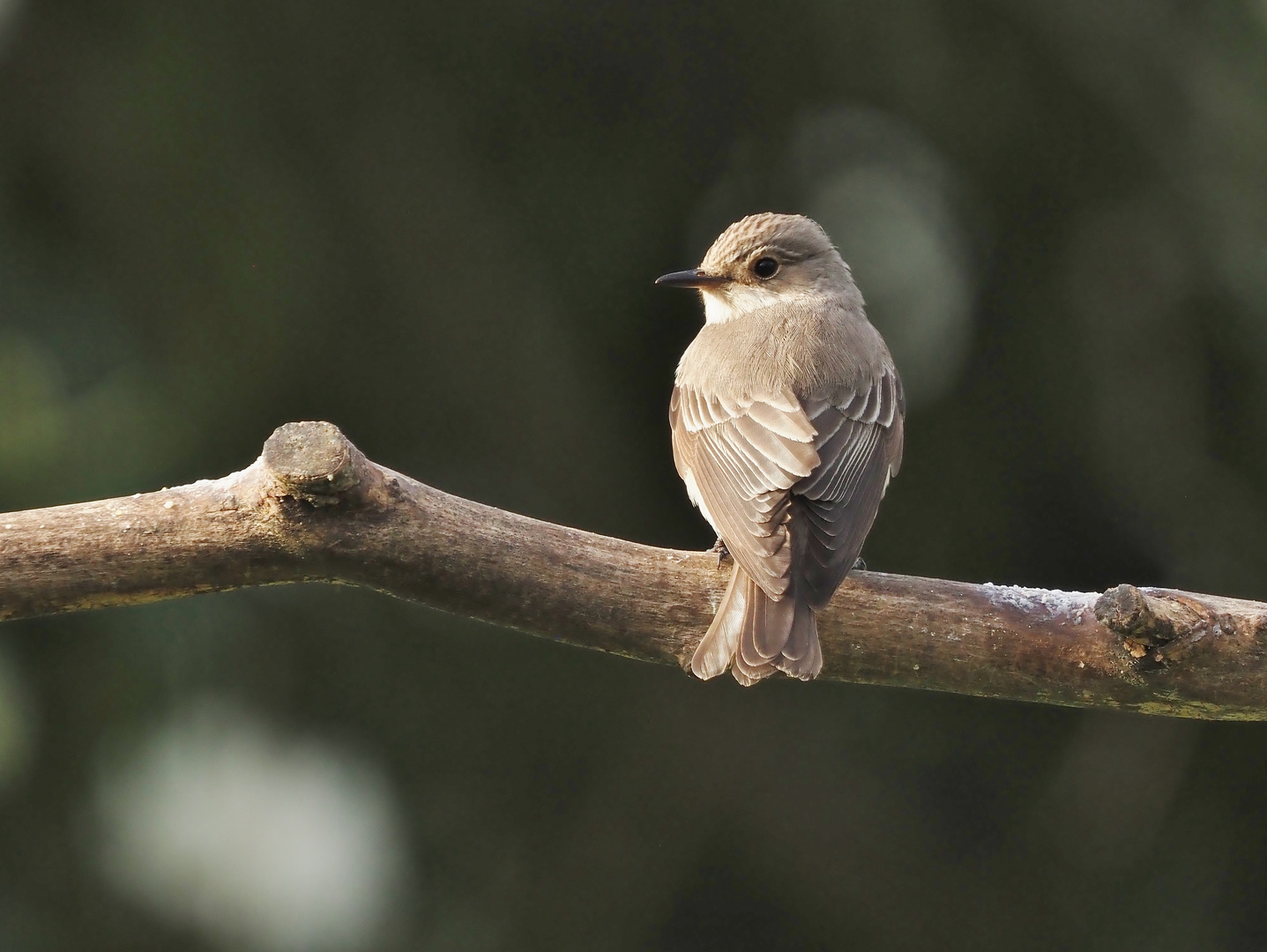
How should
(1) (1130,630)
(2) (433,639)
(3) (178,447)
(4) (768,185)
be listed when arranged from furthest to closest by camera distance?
(4) (768,185), (2) (433,639), (3) (178,447), (1) (1130,630)

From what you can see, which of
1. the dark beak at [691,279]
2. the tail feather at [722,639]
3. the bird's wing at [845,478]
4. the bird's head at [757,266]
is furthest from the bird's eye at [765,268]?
the tail feather at [722,639]

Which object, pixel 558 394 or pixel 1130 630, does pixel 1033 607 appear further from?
pixel 558 394

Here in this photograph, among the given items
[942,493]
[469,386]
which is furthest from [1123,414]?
[469,386]

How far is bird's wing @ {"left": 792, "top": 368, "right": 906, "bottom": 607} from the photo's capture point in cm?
411

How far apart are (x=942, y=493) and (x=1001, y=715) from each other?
3.52 feet

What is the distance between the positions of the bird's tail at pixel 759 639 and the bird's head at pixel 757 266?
1.99 metres

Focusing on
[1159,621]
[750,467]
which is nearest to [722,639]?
[750,467]

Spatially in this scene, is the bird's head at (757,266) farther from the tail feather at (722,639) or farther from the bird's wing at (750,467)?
the tail feather at (722,639)

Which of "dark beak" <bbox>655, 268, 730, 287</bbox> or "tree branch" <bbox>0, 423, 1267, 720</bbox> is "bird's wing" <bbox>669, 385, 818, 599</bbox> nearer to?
"tree branch" <bbox>0, 423, 1267, 720</bbox>

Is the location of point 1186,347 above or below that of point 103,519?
above

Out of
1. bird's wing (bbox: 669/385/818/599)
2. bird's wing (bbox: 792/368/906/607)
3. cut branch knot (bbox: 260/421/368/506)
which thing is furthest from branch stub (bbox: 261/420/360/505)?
bird's wing (bbox: 792/368/906/607)

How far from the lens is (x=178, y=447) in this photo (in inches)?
223

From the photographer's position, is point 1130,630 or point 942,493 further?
point 942,493

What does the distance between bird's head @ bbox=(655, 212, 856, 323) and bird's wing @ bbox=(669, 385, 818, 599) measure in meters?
0.69
